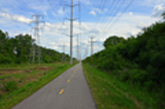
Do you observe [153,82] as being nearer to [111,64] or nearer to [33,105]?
[33,105]

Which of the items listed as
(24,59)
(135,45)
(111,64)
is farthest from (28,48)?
(135,45)

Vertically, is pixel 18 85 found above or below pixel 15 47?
below

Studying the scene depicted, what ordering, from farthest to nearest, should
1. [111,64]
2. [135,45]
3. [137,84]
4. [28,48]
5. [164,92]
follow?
1. [28,48]
2. [111,64]
3. [135,45]
4. [137,84]
5. [164,92]

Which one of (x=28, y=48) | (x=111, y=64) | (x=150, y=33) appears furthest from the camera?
(x=28, y=48)

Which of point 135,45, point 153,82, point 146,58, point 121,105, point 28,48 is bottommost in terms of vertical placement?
point 121,105

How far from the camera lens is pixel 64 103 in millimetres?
6484

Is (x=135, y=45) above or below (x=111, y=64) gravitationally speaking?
above

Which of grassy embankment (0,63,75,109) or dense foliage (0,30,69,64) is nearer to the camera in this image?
grassy embankment (0,63,75,109)

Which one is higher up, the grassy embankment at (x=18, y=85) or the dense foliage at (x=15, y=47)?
the dense foliage at (x=15, y=47)

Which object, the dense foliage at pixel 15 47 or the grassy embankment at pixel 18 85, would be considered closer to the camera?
the grassy embankment at pixel 18 85

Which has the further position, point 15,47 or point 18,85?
point 15,47

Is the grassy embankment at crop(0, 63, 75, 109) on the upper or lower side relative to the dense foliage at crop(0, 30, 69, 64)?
lower

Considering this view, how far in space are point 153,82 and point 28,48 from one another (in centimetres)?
7740

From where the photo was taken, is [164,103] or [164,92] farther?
[164,92]
